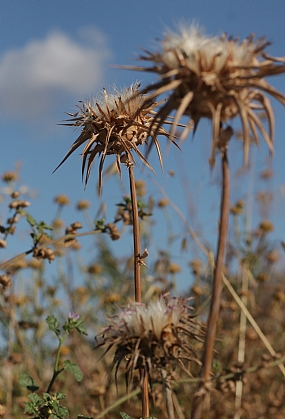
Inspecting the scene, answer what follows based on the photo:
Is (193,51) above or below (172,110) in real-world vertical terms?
above

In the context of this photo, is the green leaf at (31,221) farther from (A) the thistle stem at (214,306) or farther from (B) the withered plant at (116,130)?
(A) the thistle stem at (214,306)

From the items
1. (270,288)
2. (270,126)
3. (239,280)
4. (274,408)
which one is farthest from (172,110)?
(270,288)

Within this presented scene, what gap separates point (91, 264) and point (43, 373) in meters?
1.33

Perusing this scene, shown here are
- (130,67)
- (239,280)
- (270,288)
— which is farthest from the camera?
(270,288)

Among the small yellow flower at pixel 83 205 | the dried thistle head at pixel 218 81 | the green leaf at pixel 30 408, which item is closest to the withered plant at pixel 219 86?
the dried thistle head at pixel 218 81

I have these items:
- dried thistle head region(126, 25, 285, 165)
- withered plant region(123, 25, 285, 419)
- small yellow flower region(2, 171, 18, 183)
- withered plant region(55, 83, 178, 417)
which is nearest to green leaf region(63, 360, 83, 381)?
withered plant region(55, 83, 178, 417)

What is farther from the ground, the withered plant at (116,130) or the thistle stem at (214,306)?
the withered plant at (116,130)

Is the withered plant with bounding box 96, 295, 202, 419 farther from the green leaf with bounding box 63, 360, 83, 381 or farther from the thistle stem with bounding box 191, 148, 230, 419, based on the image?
the green leaf with bounding box 63, 360, 83, 381

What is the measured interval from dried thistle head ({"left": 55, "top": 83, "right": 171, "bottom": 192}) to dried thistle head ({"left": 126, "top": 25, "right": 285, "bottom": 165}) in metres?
0.57

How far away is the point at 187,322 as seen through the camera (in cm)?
180

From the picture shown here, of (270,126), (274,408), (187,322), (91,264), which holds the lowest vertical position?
(274,408)

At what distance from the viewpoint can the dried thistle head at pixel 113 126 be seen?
2.23 meters

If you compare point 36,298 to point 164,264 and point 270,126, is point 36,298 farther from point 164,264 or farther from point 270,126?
point 270,126

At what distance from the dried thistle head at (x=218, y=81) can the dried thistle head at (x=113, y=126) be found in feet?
1.87
